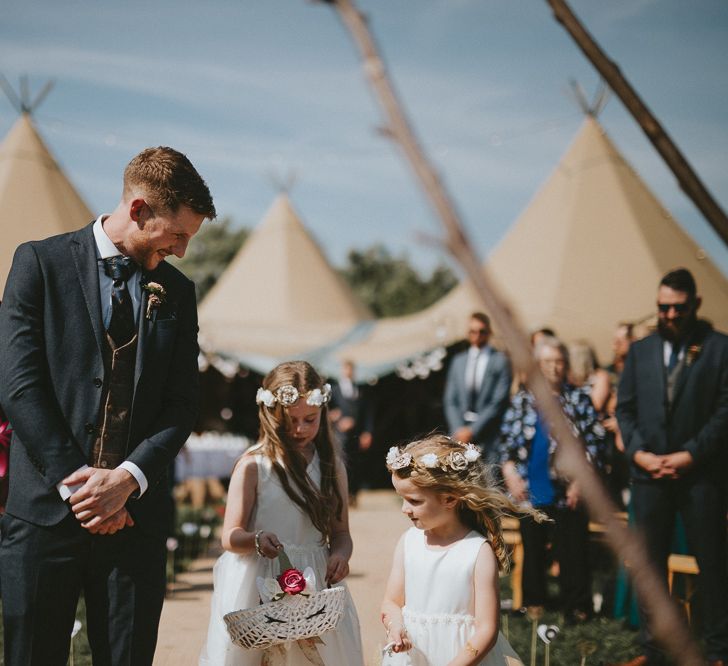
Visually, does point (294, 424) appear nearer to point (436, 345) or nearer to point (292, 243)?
point (436, 345)

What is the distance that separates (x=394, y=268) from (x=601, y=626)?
48.0 metres

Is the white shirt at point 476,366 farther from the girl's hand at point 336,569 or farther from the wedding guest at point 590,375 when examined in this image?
the girl's hand at point 336,569

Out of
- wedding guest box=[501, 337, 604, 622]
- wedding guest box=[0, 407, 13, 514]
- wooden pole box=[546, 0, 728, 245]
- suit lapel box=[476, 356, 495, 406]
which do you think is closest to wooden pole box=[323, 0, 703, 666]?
wooden pole box=[546, 0, 728, 245]

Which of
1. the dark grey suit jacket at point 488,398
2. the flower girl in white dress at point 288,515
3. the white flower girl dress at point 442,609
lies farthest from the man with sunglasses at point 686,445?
the dark grey suit jacket at point 488,398

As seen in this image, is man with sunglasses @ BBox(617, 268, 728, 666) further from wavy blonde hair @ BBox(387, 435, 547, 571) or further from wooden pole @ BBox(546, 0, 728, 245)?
wooden pole @ BBox(546, 0, 728, 245)

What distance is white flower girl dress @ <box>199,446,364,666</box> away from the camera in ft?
11.7

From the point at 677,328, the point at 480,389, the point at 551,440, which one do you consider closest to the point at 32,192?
the point at 480,389

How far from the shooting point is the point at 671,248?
1425 centimetres

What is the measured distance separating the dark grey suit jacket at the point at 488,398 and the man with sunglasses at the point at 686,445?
9.54 ft

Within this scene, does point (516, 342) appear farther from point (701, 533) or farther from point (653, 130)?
point (701, 533)

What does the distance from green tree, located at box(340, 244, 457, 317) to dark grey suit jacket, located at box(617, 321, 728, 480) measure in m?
40.8

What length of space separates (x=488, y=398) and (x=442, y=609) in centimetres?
481

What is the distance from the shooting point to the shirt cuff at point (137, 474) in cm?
262

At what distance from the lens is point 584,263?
46.3ft
